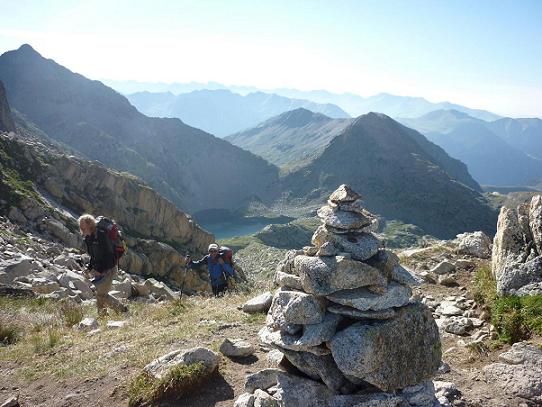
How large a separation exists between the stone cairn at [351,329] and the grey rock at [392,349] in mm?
16

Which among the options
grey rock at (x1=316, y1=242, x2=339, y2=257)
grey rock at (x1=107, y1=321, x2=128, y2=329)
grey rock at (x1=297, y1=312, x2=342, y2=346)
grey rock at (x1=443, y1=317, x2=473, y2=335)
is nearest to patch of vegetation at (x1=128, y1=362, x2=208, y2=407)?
grey rock at (x1=297, y1=312, x2=342, y2=346)

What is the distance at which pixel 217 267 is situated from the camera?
17688mm

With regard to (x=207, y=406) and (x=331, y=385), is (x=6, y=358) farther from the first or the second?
(x=331, y=385)

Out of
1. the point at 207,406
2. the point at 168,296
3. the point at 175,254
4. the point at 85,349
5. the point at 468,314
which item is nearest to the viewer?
the point at 207,406

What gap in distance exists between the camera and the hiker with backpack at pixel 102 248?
1448cm

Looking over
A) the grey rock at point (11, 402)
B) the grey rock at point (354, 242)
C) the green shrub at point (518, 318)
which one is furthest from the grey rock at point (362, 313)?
the grey rock at point (11, 402)

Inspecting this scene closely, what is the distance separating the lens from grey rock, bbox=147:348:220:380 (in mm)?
8940

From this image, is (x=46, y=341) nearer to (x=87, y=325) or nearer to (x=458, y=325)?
(x=87, y=325)

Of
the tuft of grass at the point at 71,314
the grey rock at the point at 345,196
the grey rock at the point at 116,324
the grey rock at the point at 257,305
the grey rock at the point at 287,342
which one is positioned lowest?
the tuft of grass at the point at 71,314

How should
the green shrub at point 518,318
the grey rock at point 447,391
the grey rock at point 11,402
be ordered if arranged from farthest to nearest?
1. the green shrub at point 518,318
2. the grey rock at point 11,402
3. the grey rock at point 447,391

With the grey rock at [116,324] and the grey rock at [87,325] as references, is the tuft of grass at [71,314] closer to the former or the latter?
the grey rock at [87,325]

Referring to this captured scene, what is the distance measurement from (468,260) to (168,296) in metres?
14.6

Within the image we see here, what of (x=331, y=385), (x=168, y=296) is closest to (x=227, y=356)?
(x=331, y=385)

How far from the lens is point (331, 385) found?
25.0ft
